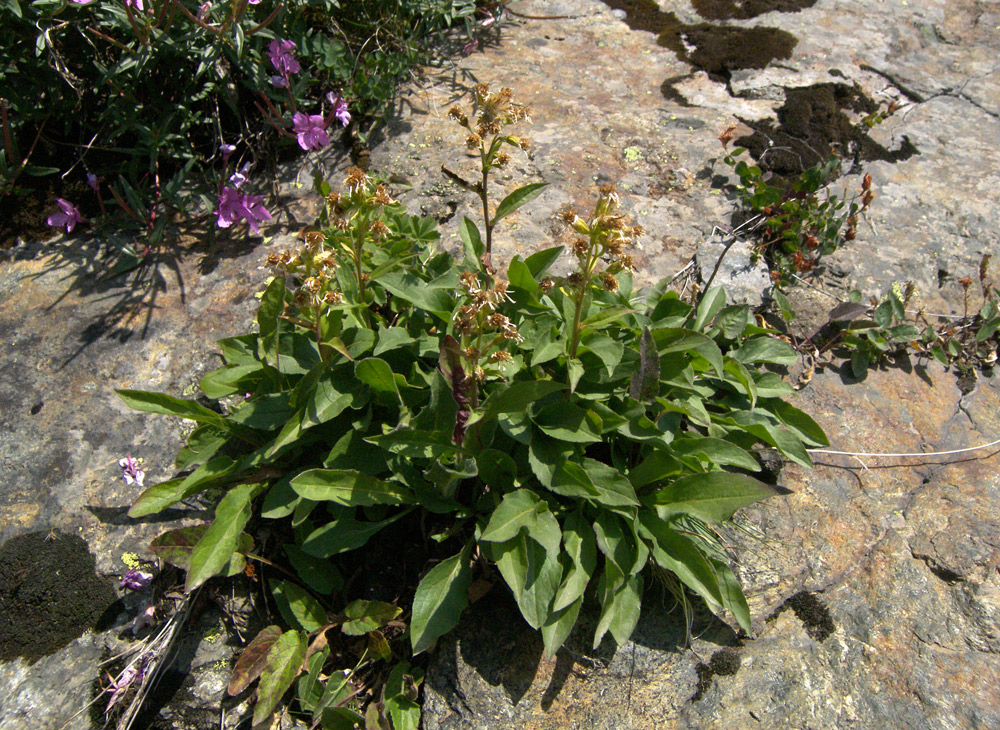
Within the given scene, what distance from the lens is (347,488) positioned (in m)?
2.38

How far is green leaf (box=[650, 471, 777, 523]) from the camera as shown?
7.48 ft

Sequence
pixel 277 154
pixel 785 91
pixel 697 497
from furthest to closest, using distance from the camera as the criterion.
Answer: pixel 785 91 → pixel 277 154 → pixel 697 497

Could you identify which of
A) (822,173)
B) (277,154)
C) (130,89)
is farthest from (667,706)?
(130,89)

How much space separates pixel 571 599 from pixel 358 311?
135cm

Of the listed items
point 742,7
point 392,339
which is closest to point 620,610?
point 392,339

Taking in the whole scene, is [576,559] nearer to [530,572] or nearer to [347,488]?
[530,572]

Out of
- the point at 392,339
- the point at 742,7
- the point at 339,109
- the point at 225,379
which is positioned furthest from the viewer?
the point at 742,7

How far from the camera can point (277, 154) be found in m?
3.95

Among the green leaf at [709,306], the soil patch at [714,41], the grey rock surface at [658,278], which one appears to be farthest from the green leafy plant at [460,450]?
the soil patch at [714,41]

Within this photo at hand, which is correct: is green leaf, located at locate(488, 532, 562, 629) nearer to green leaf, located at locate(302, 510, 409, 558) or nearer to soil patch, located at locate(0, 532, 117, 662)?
green leaf, located at locate(302, 510, 409, 558)

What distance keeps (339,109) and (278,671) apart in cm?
292

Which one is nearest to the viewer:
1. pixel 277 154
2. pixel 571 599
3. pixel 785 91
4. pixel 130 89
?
pixel 571 599

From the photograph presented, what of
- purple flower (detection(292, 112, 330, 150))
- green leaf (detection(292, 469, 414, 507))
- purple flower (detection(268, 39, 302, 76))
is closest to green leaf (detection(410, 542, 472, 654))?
green leaf (detection(292, 469, 414, 507))

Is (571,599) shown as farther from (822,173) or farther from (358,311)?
(822,173)
